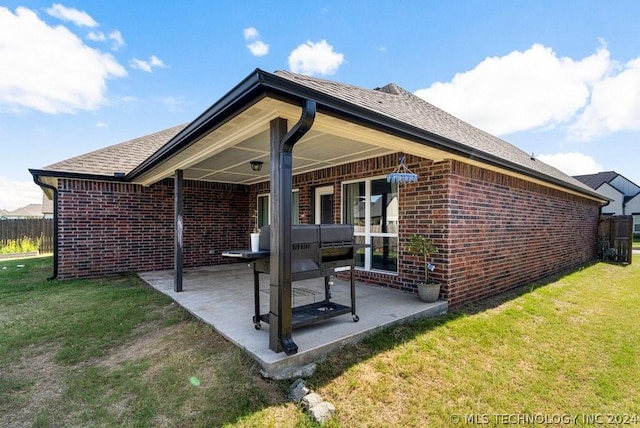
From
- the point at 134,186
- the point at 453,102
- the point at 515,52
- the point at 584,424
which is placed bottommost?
the point at 584,424

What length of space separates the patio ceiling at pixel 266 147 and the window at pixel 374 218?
671 mm

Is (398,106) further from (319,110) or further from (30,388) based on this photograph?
(30,388)

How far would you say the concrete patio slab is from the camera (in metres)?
3.16

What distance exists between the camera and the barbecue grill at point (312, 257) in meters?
3.43

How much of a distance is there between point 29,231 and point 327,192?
56.4 feet

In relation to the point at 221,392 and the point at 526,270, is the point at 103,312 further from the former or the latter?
the point at 526,270

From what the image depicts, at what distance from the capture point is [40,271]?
348 inches

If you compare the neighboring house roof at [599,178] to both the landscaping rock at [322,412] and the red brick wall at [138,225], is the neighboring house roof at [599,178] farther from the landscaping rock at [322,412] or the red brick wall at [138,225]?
the landscaping rock at [322,412]

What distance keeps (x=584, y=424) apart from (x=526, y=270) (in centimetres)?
529

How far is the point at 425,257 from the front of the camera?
5.32 meters


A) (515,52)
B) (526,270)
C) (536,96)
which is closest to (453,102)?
(536,96)

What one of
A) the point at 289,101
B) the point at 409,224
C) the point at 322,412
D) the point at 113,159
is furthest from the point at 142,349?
the point at 113,159

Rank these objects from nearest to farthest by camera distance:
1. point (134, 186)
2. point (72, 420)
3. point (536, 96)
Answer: point (72, 420) → point (134, 186) → point (536, 96)

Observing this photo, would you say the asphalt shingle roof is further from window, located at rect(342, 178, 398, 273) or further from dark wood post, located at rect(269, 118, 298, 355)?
dark wood post, located at rect(269, 118, 298, 355)
